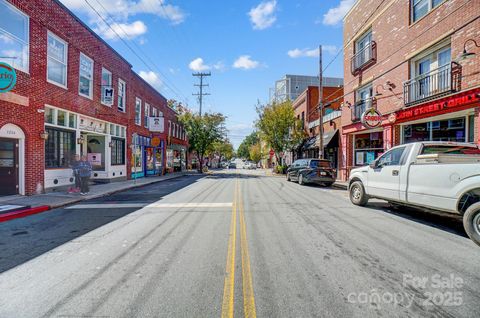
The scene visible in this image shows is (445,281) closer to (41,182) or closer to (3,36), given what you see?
(41,182)

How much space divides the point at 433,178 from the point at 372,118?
356 inches

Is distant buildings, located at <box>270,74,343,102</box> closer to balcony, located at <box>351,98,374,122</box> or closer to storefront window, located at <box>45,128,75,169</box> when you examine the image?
balcony, located at <box>351,98,374,122</box>

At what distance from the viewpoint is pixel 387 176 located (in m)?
7.23

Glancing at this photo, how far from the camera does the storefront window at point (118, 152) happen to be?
17816 millimetres

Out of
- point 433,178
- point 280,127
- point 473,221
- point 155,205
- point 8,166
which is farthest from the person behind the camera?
point 280,127

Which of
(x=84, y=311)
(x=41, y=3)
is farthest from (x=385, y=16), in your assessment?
(x=84, y=311)

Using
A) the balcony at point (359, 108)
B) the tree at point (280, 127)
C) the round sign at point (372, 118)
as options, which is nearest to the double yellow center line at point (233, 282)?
the round sign at point (372, 118)

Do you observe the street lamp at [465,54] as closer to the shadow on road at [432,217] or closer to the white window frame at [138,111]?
the shadow on road at [432,217]

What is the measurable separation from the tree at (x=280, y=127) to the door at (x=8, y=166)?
73.7 feet

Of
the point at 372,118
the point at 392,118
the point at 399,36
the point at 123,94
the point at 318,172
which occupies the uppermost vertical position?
the point at 399,36

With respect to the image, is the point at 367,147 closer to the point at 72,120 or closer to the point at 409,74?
the point at 409,74

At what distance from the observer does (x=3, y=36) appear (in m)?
9.58

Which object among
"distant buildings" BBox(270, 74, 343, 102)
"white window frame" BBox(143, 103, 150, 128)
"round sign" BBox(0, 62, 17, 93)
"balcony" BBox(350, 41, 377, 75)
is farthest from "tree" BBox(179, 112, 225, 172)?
"distant buildings" BBox(270, 74, 343, 102)

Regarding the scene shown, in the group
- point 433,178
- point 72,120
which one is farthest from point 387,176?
point 72,120
